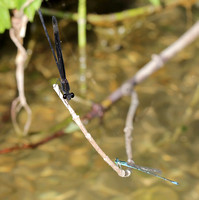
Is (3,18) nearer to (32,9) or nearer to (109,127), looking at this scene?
(32,9)

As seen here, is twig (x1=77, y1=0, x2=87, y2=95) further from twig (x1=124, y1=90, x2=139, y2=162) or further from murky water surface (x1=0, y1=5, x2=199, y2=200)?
twig (x1=124, y1=90, x2=139, y2=162)

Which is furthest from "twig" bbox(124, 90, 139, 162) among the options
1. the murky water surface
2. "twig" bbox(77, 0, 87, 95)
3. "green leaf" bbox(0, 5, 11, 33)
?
"green leaf" bbox(0, 5, 11, 33)

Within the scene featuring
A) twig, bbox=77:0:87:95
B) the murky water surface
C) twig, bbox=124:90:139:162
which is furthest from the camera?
twig, bbox=77:0:87:95

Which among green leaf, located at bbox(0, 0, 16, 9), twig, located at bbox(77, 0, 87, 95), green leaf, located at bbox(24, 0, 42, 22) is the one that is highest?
twig, located at bbox(77, 0, 87, 95)

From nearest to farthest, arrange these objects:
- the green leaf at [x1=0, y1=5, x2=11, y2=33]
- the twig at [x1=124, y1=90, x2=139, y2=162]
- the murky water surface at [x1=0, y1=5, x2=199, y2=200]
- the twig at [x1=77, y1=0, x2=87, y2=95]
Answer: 1. the twig at [x1=124, y1=90, x2=139, y2=162]
2. the green leaf at [x1=0, y1=5, x2=11, y2=33]
3. the murky water surface at [x1=0, y1=5, x2=199, y2=200]
4. the twig at [x1=77, y1=0, x2=87, y2=95]

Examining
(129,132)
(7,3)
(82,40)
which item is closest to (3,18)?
(7,3)

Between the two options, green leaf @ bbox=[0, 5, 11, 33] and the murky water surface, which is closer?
green leaf @ bbox=[0, 5, 11, 33]

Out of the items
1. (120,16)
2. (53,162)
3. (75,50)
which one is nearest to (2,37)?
(75,50)

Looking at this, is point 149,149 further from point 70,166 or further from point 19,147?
point 19,147
